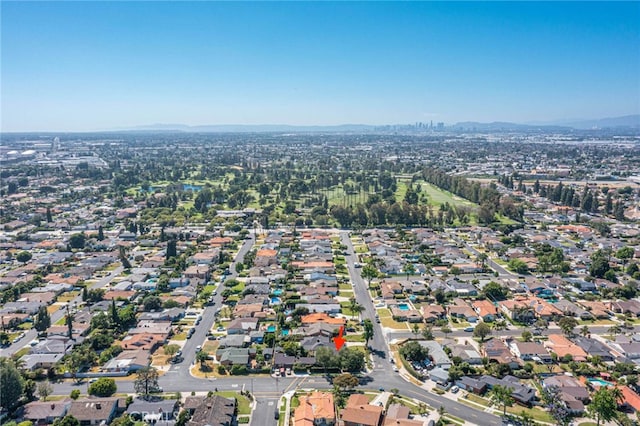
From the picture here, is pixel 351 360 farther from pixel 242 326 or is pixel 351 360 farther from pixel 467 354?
pixel 242 326

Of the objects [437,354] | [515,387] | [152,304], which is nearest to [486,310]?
[437,354]

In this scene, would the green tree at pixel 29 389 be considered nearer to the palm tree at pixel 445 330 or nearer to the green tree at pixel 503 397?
the green tree at pixel 503 397

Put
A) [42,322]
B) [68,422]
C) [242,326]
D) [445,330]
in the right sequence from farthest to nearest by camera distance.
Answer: [242,326] → [445,330] → [42,322] → [68,422]

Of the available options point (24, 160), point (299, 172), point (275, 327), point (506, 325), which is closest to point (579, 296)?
point (506, 325)

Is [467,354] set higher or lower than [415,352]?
lower

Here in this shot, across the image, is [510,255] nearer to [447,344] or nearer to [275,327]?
[447,344]

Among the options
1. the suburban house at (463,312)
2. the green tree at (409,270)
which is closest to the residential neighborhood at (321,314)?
the green tree at (409,270)
